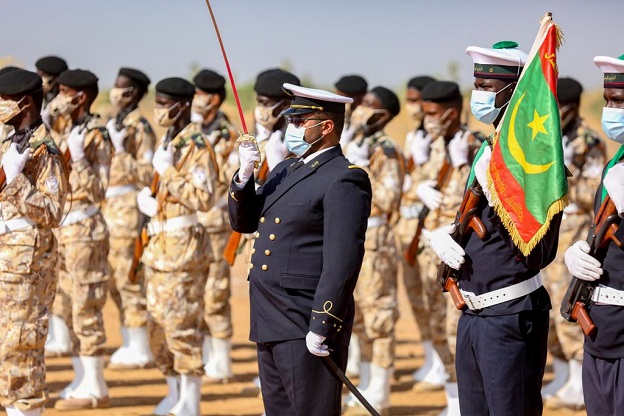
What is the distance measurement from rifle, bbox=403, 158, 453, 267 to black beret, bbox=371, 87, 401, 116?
913 millimetres

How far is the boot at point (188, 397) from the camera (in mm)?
9969

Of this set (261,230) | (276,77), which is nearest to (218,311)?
(276,77)

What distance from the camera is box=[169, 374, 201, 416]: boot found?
9969mm

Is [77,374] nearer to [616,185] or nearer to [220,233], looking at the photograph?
[220,233]

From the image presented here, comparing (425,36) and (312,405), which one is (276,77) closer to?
(312,405)

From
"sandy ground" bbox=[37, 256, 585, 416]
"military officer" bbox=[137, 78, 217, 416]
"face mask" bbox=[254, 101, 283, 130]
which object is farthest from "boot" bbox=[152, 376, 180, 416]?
"face mask" bbox=[254, 101, 283, 130]

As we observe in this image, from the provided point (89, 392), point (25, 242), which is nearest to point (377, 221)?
point (89, 392)

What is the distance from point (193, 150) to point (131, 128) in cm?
311

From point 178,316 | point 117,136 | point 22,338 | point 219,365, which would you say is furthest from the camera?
point 117,136

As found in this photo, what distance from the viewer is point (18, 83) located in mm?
8453

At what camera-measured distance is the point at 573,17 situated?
3425 centimetres

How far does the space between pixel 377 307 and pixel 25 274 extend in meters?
3.51

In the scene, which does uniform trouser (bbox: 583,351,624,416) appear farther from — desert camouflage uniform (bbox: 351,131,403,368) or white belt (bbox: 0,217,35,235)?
desert camouflage uniform (bbox: 351,131,403,368)

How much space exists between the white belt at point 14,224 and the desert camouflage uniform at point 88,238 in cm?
249
